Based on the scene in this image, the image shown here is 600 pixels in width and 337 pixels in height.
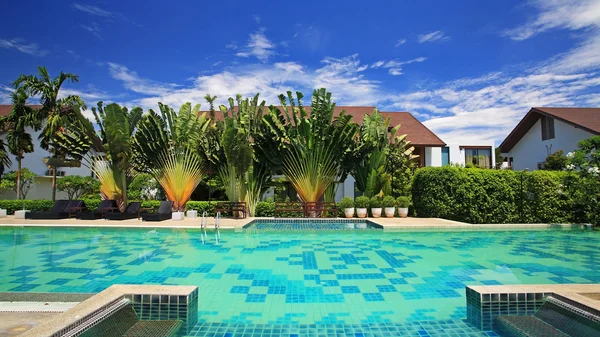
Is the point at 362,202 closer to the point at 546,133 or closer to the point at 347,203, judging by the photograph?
the point at 347,203

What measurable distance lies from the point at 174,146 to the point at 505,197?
16373 mm

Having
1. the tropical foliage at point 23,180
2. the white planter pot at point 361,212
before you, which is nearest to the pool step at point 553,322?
the white planter pot at point 361,212

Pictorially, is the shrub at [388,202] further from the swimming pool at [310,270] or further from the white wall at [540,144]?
the white wall at [540,144]

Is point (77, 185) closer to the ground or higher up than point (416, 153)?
closer to the ground

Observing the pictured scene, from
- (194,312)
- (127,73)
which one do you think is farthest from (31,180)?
(194,312)

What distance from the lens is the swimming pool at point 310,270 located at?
4.67m

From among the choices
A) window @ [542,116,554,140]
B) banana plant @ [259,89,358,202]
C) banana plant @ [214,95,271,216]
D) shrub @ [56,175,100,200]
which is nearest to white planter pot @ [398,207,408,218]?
banana plant @ [259,89,358,202]

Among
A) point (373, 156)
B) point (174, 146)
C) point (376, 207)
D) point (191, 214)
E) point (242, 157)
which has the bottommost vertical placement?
point (191, 214)

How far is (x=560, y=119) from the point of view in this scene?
23109mm

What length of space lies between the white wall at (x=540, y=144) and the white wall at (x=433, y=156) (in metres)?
6.90

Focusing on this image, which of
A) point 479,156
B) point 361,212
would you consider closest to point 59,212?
point 361,212

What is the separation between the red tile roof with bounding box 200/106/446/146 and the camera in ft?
86.4

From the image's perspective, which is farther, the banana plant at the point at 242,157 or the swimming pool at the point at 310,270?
the banana plant at the point at 242,157

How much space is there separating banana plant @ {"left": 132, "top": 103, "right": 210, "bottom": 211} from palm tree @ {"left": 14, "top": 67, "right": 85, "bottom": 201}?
5645mm
